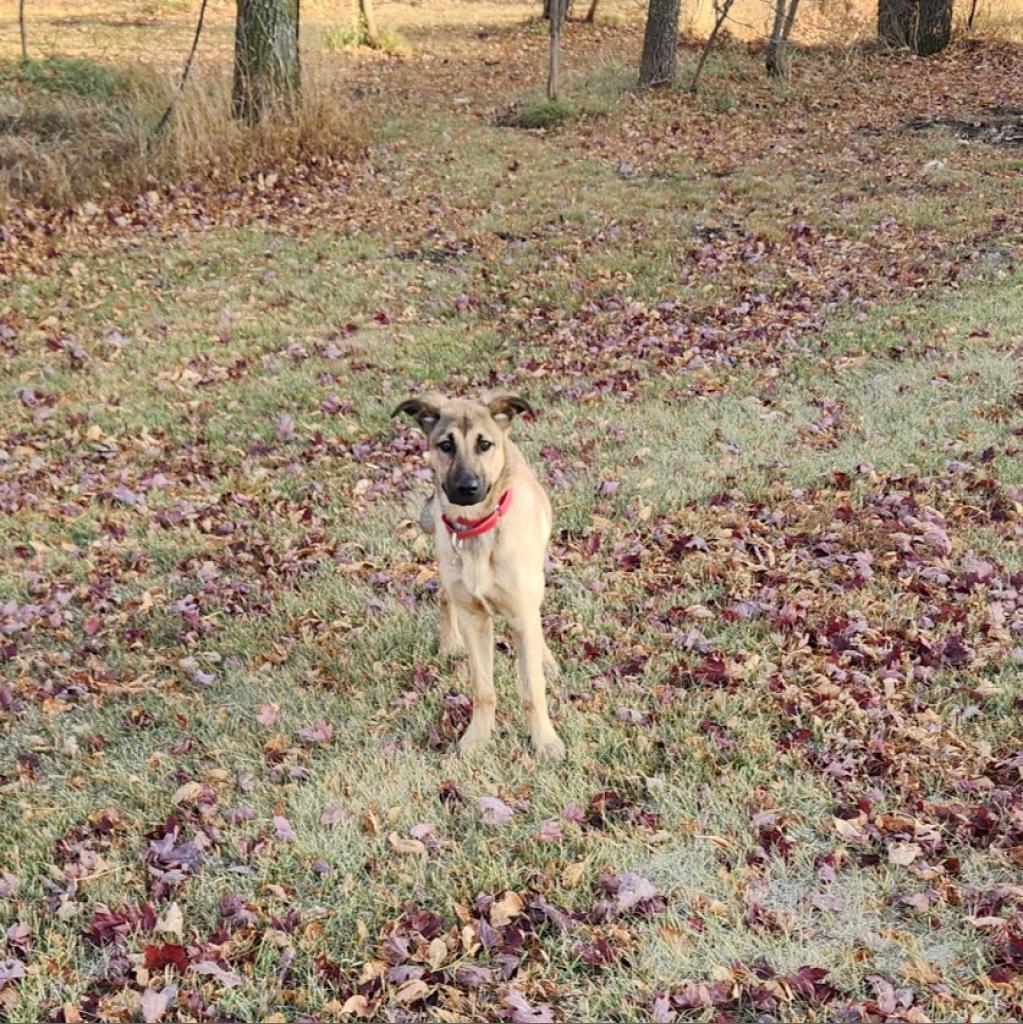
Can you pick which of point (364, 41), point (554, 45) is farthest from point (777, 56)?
point (364, 41)

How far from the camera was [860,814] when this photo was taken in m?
3.90

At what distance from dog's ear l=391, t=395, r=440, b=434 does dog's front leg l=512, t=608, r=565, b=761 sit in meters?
0.97

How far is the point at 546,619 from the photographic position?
542 cm

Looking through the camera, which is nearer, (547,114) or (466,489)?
(466,489)

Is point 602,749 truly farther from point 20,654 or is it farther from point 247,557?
point 20,654

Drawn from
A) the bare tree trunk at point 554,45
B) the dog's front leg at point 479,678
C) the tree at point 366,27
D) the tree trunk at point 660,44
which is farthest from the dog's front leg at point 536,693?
the tree at point 366,27

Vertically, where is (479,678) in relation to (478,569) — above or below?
below

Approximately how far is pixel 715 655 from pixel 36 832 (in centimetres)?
327

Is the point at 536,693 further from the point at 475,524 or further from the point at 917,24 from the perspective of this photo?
the point at 917,24

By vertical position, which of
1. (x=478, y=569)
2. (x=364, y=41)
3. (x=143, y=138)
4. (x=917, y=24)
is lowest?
(x=478, y=569)

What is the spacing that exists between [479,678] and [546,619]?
39.5 inches

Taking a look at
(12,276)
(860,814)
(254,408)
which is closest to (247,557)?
(254,408)

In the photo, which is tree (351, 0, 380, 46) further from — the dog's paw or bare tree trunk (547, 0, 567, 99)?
the dog's paw

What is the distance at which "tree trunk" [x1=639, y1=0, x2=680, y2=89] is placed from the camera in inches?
691
